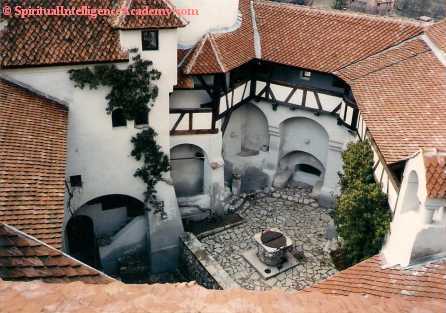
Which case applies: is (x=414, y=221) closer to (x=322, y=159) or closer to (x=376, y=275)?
(x=376, y=275)

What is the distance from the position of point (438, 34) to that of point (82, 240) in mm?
16720

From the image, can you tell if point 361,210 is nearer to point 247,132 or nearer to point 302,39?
point 302,39

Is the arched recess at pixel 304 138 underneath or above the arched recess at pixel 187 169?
above

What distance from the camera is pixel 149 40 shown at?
Answer: 60.6 feet

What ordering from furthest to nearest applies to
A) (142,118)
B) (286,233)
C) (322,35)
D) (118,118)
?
1. (286,233)
2. (322,35)
3. (142,118)
4. (118,118)

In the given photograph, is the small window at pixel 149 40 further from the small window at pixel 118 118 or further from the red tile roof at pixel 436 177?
the red tile roof at pixel 436 177

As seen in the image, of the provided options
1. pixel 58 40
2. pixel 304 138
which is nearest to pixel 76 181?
pixel 58 40

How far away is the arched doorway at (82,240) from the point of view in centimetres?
2194

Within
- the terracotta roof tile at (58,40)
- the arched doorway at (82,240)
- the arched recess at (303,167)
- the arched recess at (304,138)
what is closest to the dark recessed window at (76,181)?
the arched doorway at (82,240)

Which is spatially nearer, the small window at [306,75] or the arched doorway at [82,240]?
the arched doorway at [82,240]

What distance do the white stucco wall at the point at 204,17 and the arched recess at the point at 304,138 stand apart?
6.14 m

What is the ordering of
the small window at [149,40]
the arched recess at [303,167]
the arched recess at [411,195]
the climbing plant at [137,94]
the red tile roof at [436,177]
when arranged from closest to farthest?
the red tile roof at [436,177] → the arched recess at [411,195] → the climbing plant at [137,94] → the small window at [149,40] → the arched recess at [303,167]

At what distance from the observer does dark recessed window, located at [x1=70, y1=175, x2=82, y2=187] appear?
19.6 m

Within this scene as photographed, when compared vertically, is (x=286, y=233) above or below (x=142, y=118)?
below
